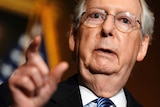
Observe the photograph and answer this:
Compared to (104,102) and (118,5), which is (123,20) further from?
(104,102)

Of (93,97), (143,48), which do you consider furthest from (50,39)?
(93,97)

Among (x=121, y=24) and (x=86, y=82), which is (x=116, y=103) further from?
(x=121, y=24)

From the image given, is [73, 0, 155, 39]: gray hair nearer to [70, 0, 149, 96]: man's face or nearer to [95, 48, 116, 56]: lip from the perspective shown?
[70, 0, 149, 96]: man's face

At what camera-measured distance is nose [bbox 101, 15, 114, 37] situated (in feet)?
4.36

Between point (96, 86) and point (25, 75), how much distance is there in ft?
1.71

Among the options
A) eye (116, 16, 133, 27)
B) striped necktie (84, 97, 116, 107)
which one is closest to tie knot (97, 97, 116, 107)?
striped necktie (84, 97, 116, 107)

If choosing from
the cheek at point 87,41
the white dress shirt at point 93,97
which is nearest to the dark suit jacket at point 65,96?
the white dress shirt at point 93,97

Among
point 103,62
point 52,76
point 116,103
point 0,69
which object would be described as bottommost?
point 0,69

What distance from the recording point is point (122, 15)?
138 centimetres

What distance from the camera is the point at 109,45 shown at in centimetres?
133

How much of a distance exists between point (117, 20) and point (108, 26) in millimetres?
58

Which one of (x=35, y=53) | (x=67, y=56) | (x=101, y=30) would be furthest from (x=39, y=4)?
(x=35, y=53)

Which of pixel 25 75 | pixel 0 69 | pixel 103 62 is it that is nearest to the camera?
pixel 25 75

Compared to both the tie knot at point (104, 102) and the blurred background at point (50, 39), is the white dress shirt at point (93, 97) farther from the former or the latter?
the blurred background at point (50, 39)
